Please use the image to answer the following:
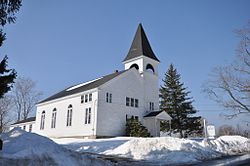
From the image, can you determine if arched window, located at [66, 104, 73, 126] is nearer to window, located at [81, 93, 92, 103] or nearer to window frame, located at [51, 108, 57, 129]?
window, located at [81, 93, 92, 103]

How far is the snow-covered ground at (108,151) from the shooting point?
7.64m

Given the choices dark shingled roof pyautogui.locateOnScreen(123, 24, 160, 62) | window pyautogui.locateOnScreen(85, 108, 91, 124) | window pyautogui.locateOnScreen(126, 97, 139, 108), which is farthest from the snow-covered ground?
dark shingled roof pyautogui.locateOnScreen(123, 24, 160, 62)

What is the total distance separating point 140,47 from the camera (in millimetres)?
34250

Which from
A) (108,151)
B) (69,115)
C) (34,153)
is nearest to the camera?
(34,153)

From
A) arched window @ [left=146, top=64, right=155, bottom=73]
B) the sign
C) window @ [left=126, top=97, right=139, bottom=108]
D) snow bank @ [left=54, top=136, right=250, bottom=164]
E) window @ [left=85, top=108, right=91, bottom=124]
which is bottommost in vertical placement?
snow bank @ [left=54, top=136, right=250, bottom=164]

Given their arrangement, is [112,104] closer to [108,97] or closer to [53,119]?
[108,97]

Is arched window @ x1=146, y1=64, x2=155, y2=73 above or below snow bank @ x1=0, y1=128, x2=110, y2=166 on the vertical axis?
above

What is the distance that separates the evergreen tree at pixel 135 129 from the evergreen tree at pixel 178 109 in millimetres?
11773

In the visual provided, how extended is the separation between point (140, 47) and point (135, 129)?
1253 centimetres

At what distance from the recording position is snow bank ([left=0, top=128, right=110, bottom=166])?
23.6 feet

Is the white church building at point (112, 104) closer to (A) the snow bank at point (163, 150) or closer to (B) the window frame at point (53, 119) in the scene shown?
(B) the window frame at point (53, 119)

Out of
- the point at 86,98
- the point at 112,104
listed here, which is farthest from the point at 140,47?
the point at 86,98

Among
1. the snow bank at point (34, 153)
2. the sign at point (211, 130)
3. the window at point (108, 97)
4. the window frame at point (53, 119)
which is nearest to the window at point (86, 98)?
the window at point (108, 97)

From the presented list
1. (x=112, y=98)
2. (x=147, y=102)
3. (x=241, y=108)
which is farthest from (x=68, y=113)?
(x=241, y=108)
